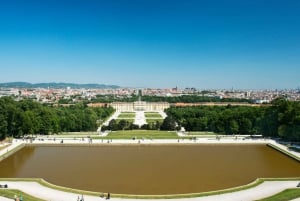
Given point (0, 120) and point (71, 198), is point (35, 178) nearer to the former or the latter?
point (71, 198)

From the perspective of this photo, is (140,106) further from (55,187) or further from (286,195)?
(286,195)

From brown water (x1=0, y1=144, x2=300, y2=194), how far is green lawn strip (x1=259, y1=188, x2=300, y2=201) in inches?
117

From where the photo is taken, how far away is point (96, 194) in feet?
62.4

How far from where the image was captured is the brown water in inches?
842

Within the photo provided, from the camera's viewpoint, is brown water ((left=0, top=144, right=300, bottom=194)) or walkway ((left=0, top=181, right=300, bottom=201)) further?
brown water ((left=0, top=144, right=300, bottom=194))

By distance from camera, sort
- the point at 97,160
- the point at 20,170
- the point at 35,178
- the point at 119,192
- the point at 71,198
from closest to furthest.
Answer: the point at 71,198 < the point at 119,192 < the point at 35,178 < the point at 20,170 < the point at 97,160

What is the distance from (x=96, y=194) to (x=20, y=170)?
8890mm

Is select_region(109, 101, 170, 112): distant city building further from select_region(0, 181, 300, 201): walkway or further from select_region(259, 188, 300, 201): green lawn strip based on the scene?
select_region(259, 188, 300, 201): green lawn strip

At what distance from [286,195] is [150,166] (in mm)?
10150

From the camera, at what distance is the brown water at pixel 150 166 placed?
21.4 meters

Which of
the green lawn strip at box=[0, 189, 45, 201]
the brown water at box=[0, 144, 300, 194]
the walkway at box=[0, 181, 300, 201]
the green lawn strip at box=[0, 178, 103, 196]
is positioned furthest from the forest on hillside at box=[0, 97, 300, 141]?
the green lawn strip at box=[0, 189, 45, 201]

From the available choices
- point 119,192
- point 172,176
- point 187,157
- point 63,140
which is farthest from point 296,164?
point 63,140

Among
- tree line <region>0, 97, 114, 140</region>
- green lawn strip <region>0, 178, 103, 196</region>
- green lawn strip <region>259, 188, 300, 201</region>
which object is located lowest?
green lawn strip <region>0, 178, 103, 196</region>

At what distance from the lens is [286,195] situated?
18.5 meters
